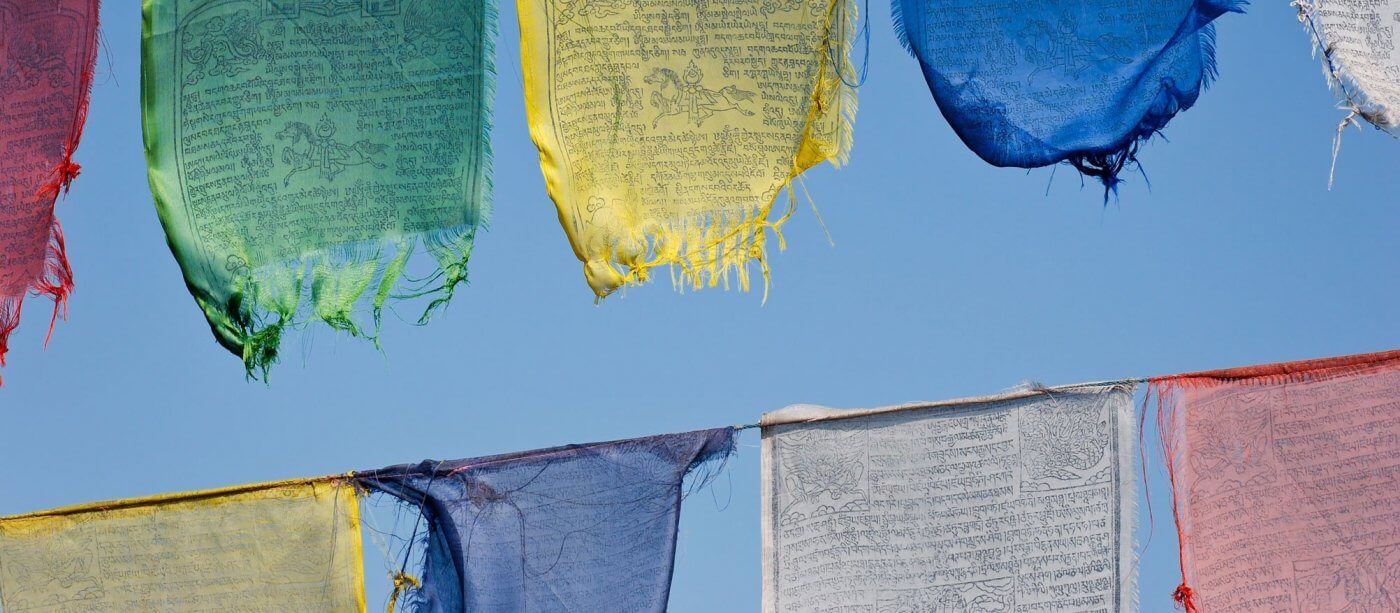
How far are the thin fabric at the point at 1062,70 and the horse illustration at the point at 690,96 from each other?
35 cm

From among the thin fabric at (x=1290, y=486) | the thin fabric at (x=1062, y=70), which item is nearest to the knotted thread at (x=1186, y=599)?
the thin fabric at (x=1290, y=486)

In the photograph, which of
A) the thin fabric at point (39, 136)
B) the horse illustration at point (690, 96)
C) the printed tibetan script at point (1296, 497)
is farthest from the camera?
the thin fabric at point (39, 136)

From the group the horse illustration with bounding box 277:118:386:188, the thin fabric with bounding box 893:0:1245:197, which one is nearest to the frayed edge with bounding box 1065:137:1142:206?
the thin fabric with bounding box 893:0:1245:197

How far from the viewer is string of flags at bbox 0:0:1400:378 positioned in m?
3.72

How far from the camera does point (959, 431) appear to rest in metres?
3.66

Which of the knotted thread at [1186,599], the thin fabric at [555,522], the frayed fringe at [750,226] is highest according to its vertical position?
the frayed fringe at [750,226]

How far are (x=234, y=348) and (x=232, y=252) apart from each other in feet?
0.62

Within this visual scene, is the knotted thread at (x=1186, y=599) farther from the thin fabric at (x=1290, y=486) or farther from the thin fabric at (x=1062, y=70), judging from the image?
the thin fabric at (x=1062, y=70)

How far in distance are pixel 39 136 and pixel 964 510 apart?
6.70 feet

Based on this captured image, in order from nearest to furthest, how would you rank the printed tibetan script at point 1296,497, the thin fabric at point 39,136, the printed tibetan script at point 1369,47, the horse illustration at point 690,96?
1. the printed tibetan script at point 1296,497
2. the printed tibetan script at point 1369,47
3. the horse illustration at point 690,96
4. the thin fabric at point 39,136

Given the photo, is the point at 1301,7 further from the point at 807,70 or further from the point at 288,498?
the point at 288,498

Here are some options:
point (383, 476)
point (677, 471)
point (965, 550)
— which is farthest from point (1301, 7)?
point (383, 476)

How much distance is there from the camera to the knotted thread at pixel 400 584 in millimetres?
3721

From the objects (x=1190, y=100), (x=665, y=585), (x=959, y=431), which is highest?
(x=1190, y=100)
